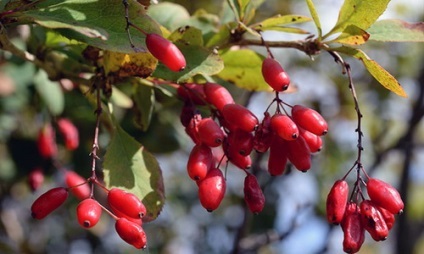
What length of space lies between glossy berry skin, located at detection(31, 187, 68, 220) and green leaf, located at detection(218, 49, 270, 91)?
534 millimetres

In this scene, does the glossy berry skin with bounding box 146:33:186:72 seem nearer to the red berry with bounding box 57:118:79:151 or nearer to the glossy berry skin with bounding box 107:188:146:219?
the glossy berry skin with bounding box 107:188:146:219

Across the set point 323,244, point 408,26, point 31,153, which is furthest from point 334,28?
point 31,153

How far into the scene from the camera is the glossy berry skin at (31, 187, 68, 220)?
52.9 inches

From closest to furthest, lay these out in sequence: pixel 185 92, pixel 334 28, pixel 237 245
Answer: pixel 334 28, pixel 185 92, pixel 237 245

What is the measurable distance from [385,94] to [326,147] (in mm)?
449

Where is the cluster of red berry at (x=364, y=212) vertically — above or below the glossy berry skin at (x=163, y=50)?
below

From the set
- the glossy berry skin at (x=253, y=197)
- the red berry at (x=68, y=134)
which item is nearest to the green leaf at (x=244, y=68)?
the glossy berry skin at (x=253, y=197)

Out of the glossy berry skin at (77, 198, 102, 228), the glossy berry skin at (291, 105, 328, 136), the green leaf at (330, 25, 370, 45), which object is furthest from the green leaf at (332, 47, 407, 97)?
the glossy berry skin at (77, 198, 102, 228)

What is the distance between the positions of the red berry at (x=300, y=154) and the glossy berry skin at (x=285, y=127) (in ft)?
0.19

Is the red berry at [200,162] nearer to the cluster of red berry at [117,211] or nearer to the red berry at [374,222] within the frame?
the cluster of red berry at [117,211]

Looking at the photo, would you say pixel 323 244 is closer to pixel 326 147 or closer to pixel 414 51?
pixel 326 147

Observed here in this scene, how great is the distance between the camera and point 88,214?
1.31 meters

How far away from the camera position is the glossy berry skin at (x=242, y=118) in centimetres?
134

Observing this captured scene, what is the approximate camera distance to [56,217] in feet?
12.5
